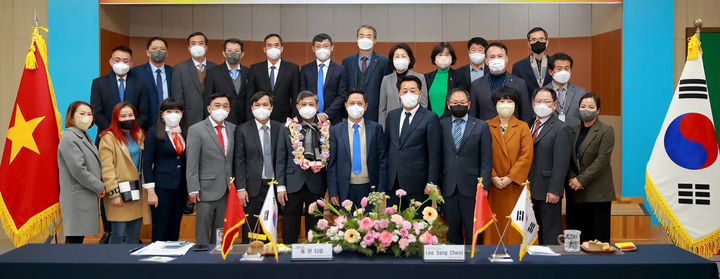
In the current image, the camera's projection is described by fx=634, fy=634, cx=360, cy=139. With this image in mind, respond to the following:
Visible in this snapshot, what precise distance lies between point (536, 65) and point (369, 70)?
1.45m

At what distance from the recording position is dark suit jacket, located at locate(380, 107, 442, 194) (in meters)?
4.69

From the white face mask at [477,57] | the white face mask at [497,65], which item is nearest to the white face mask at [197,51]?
the white face mask at [477,57]

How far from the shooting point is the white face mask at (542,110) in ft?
15.5

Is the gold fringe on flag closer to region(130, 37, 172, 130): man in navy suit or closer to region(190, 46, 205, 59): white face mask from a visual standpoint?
region(190, 46, 205, 59): white face mask

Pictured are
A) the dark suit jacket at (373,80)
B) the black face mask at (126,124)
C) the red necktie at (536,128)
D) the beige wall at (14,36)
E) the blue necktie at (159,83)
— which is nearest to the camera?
the black face mask at (126,124)

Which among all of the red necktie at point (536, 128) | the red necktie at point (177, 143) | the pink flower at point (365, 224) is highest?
the red necktie at point (536, 128)

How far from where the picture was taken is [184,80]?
5.41 m

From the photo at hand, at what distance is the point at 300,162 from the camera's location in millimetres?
4672

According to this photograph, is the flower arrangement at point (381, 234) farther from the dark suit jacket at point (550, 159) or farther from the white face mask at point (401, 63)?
the white face mask at point (401, 63)

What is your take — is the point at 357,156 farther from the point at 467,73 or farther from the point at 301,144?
the point at 467,73

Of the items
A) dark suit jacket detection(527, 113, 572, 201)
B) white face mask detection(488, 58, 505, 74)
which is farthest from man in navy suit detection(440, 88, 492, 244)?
white face mask detection(488, 58, 505, 74)

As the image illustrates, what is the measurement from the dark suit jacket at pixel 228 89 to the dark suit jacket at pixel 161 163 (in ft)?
2.35

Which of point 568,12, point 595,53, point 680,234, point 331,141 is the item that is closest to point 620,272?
point 680,234

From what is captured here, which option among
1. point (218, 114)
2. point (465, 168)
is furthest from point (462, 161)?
point (218, 114)
